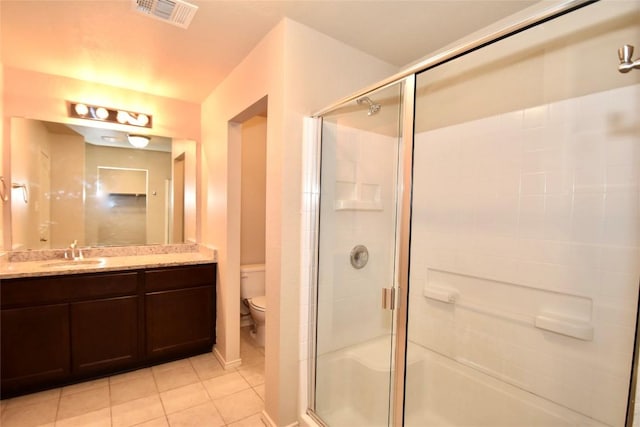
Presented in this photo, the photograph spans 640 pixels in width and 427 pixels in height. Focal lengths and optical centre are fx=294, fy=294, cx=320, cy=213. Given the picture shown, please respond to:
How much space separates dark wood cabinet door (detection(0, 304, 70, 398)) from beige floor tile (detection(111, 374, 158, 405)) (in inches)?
15.3

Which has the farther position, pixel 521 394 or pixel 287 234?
pixel 287 234

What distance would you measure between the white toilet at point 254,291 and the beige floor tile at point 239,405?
0.71m

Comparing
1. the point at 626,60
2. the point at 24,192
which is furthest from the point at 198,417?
the point at 626,60

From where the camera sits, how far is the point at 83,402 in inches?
Answer: 79.8

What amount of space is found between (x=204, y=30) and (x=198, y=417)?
2454mm

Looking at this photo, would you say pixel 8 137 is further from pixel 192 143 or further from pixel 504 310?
pixel 504 310

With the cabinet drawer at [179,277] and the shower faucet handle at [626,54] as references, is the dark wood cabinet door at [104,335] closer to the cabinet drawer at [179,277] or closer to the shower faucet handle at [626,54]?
the cabinet drawer at [179,277]

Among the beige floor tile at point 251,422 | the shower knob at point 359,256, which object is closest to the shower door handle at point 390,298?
the shower knob at point 359,256

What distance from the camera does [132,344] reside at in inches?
93.5

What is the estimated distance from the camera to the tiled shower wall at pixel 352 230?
6.22 feet

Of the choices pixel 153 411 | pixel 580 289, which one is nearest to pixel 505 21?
pixel 580 289

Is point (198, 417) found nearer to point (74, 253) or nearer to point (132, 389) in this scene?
point (132, 389)

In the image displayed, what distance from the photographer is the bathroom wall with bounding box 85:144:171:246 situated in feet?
8.74

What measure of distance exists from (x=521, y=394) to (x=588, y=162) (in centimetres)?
126
